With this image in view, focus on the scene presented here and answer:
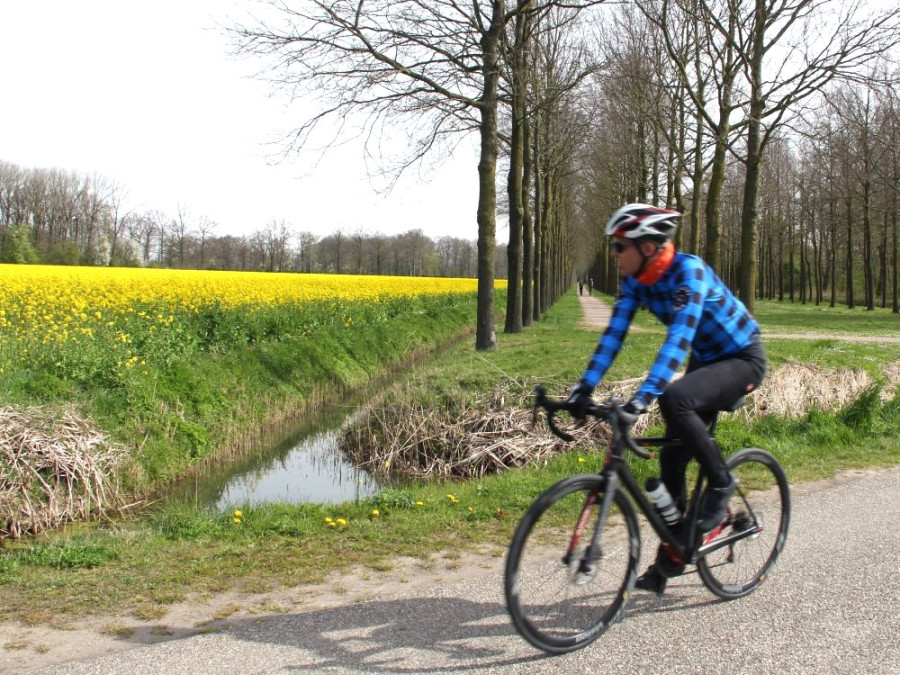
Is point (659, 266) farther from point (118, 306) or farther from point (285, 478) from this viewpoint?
point (118, 306)

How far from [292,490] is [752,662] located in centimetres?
668

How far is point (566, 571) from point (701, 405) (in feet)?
3.40

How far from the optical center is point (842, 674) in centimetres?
303

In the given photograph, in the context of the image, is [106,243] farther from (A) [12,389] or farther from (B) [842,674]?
(B) [842,674]

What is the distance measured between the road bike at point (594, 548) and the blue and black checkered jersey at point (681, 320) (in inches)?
12.4

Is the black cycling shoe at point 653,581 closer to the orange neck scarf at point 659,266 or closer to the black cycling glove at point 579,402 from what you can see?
the black cycling glove at point 579,402

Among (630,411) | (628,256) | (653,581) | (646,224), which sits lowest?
(653,581)

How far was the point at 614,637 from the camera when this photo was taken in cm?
343

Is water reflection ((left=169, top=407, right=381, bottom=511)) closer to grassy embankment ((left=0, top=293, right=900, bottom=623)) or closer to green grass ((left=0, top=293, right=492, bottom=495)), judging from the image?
green grass ((left=0, top=293, right=492, bottom=495))

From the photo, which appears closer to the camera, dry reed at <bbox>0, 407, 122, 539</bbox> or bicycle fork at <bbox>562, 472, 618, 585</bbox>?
bicycle fork at <bbox>562, 472, 618, 585</bbox>

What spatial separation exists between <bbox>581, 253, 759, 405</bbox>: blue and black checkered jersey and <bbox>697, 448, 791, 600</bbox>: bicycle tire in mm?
716

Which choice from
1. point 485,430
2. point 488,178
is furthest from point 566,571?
point 488,178

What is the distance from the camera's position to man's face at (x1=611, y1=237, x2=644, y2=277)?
11.5ft

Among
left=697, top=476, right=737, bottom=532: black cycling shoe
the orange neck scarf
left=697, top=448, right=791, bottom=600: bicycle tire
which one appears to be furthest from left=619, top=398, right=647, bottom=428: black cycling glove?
left=697, top=448, right=791, bottom=600: bicycle tire
